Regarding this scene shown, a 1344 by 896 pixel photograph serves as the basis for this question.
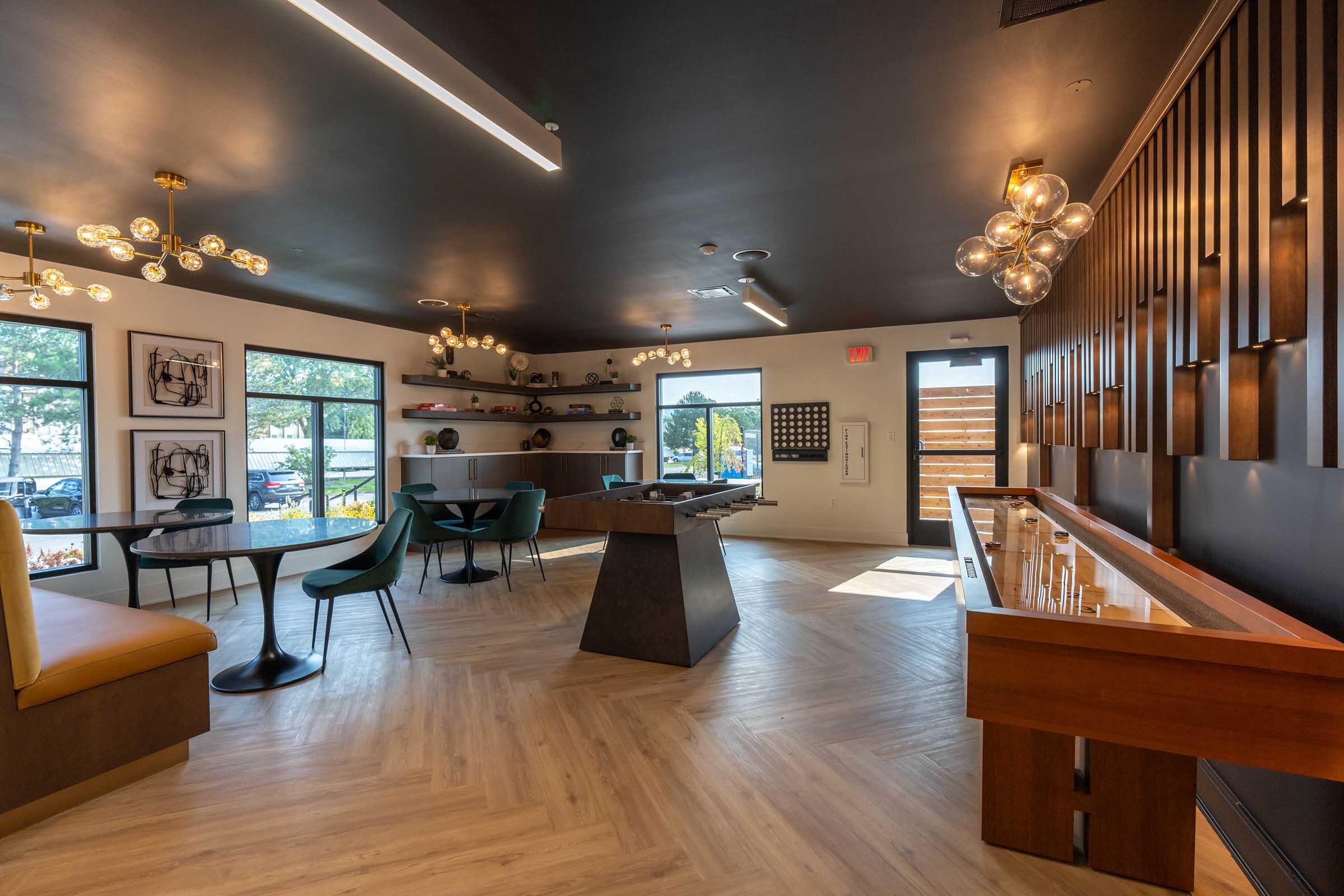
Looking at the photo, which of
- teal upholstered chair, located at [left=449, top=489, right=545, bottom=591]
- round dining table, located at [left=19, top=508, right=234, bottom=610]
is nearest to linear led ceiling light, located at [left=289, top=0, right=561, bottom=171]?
teal upholstered chair, located at [left=449, top=489, right=545, bottom=591]

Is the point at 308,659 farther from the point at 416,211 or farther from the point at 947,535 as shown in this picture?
the point at 947,535

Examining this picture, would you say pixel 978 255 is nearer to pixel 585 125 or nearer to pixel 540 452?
pixel 585 125

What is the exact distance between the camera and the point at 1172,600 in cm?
206

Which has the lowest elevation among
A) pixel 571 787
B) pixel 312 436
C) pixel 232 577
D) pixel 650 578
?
pixel 571 787

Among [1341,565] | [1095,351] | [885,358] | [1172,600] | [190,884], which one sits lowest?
[190,884]

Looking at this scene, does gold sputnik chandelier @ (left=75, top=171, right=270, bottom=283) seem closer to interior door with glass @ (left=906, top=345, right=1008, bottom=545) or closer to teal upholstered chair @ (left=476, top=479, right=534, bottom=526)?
teal upholstered chair @ (left=476, top=479, right=534, bottom=526)

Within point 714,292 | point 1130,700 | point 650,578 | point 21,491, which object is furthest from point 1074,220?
point 21,491

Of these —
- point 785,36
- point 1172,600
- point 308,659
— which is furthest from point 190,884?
point 785,36

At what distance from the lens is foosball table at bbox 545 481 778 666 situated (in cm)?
383

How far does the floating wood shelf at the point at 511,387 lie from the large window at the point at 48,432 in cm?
322

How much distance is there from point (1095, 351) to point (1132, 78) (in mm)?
1818

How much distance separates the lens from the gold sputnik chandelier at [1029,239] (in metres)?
2.42

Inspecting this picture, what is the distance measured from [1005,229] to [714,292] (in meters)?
3.63

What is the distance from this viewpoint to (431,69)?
210 centimetres
